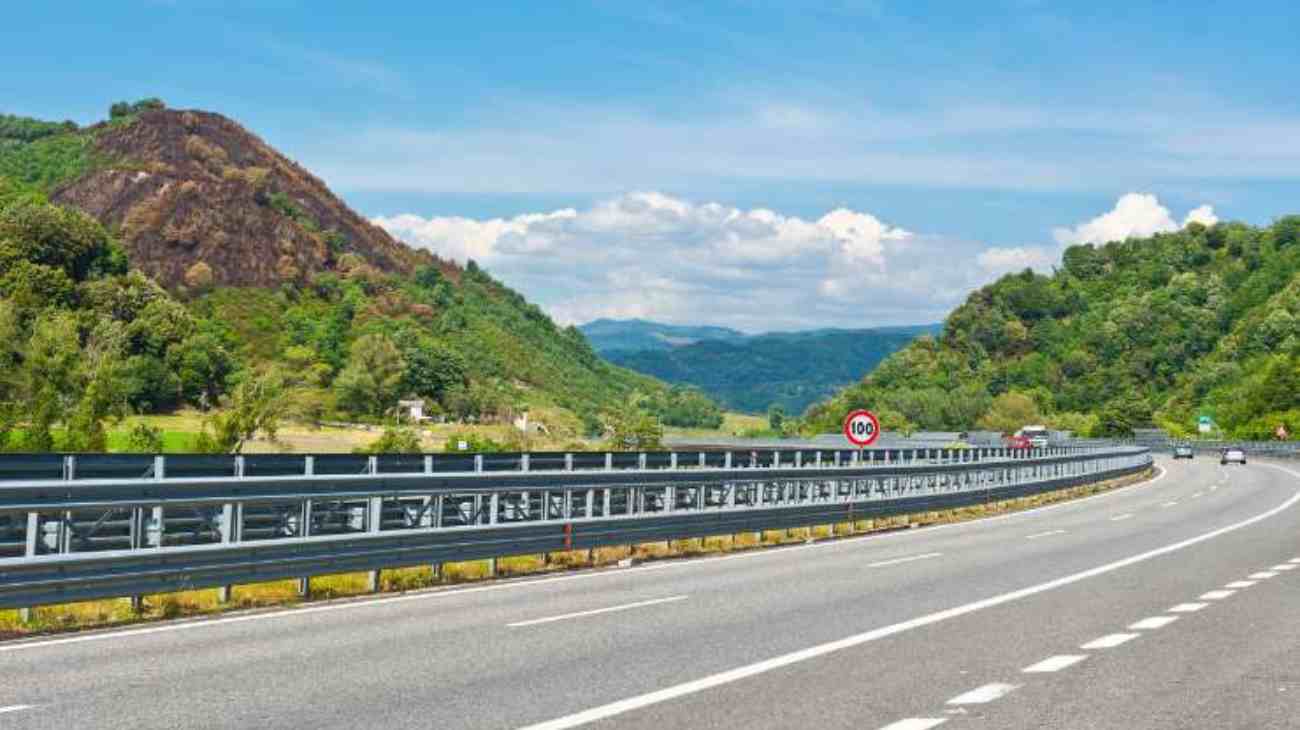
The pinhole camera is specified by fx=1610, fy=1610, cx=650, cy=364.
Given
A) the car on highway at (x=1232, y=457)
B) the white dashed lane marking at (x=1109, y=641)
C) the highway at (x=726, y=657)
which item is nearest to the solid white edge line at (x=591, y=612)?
the highway at (x=726, y=657)

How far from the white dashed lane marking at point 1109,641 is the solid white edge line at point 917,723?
3.65m

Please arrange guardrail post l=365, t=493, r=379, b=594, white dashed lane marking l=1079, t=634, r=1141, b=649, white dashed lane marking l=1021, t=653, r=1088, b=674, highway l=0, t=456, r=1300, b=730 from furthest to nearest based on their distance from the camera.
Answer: guardrail post l=365, t=493, r=379, b=594 < white dashed lane marking l=1079, t=634, r=1141, b=649 < white dashed lane marking l=1021, t=653, r=1088, b=674 < highway l=0, t=456, r=1300, b=730

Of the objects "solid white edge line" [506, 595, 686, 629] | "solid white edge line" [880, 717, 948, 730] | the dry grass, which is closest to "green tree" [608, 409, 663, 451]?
the dry grass

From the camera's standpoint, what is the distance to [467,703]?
929 cm

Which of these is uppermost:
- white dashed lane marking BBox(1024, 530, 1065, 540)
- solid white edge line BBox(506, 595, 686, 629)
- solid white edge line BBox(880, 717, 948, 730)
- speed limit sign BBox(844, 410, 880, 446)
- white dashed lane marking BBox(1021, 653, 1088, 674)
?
speed limit sign BBox(844, 410, 880, 446)

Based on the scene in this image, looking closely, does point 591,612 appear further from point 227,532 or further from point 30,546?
point 30,546

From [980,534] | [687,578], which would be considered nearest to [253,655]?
[687,578]

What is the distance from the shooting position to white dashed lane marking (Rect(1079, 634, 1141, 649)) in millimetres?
12023

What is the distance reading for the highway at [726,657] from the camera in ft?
29.4

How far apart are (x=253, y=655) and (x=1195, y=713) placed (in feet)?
21.0

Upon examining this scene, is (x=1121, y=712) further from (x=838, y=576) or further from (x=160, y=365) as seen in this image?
(x=160, y=365)

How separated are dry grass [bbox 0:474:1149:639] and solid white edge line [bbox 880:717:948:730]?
754 cm

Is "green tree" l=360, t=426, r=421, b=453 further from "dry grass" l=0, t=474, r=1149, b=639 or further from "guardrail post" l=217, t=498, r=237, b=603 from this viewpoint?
"guardrail post" l=217, t=498, r=237, b=603

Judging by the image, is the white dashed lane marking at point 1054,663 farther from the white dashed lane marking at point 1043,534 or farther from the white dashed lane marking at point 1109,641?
the white dashed lane marking at point 1043,534
